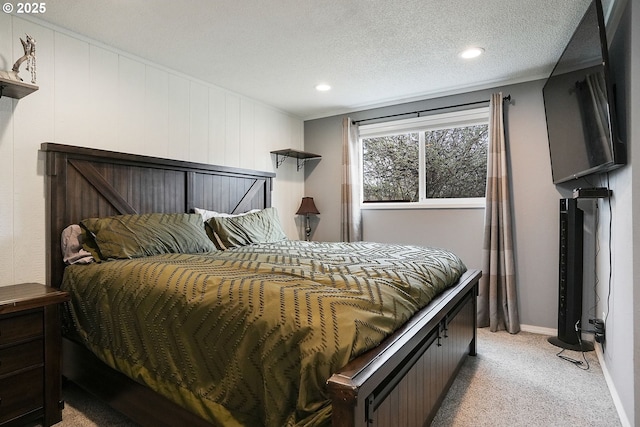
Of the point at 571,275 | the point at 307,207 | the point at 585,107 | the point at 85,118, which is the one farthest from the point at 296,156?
the point at 571,275

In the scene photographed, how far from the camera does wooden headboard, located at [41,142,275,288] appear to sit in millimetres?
2322

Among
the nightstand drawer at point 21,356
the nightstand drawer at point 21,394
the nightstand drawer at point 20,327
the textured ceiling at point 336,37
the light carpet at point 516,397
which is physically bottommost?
the light carpet at point 516,397

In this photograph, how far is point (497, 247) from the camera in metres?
3.35

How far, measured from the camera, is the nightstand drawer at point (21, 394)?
68.1 inches

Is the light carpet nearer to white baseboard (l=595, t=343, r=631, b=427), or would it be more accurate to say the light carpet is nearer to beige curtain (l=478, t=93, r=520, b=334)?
white baseboard (l=595, t=343, r=631, b=427)

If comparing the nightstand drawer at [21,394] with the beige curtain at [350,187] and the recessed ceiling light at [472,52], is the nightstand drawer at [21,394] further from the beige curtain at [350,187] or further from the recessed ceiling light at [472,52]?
the recessed ceiling light at [472,52]

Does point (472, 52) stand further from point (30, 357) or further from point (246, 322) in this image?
point (30, 357)

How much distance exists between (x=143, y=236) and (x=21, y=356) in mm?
909

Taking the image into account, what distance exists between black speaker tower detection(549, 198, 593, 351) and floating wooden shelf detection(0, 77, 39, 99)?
12.8 ft

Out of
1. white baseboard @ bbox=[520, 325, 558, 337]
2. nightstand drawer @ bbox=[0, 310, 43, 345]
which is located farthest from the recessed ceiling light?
nightstand drawer @ bbox=[0, 310, 43, 345]

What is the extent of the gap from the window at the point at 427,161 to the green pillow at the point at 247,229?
1.36 metres

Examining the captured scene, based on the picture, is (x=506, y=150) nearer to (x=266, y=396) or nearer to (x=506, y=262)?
(x=506, y=262)

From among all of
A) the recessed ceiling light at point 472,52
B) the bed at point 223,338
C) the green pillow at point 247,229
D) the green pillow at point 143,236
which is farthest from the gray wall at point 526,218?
the green pillow at point 143,236

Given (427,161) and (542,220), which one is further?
(427,161)
